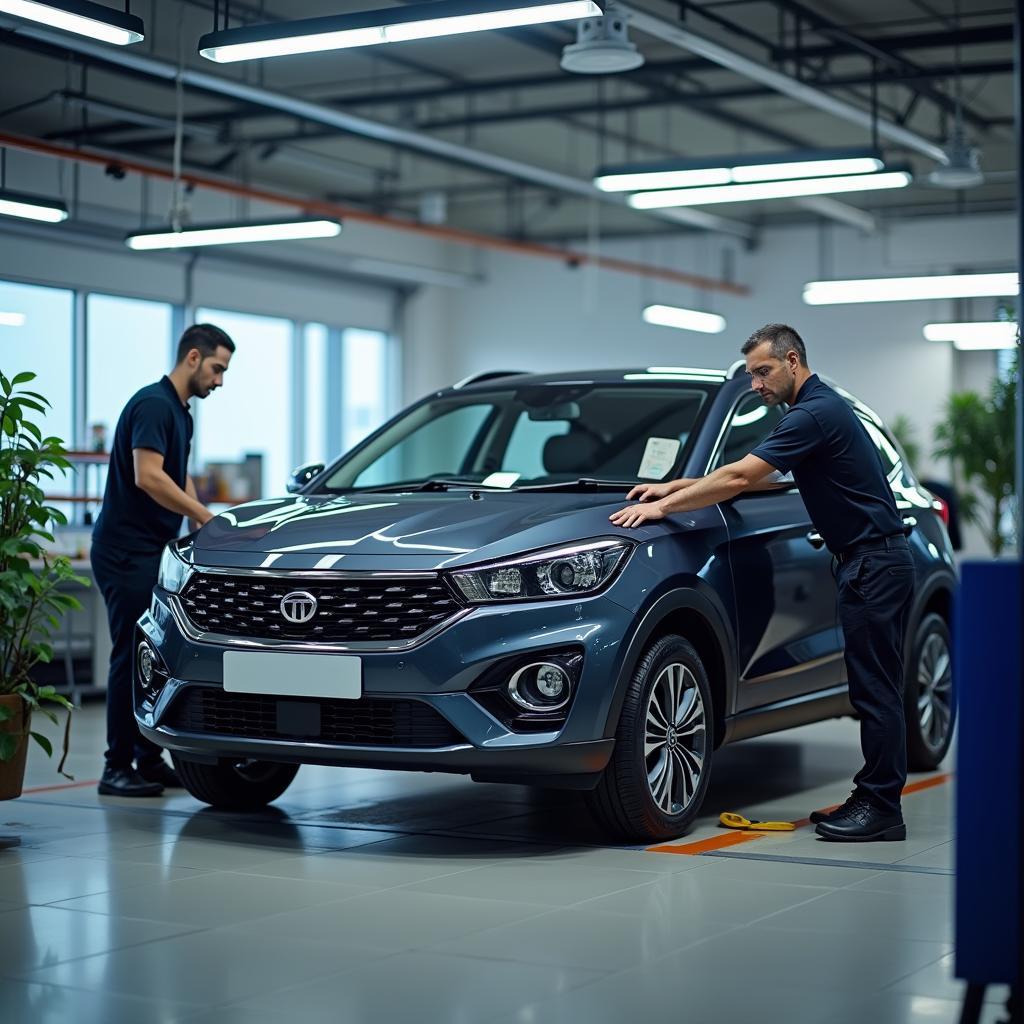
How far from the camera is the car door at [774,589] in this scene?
18.7ft

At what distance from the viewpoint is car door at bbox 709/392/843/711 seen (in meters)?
5.71

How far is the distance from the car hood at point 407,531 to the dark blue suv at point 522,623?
0.4 inches

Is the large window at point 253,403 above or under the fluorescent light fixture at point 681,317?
under

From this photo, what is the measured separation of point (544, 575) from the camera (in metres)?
4.94

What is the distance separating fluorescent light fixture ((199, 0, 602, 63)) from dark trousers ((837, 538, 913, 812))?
2.48 m

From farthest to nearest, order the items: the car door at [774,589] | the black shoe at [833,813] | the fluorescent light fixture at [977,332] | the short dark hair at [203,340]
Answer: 1. the fluorescent light fixture at [977,332]
2. the short dark hair at [203,340]
3. the car door at [774,589]
4. the black shoe at [833,813]

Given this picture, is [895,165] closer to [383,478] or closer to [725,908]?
[383,478]

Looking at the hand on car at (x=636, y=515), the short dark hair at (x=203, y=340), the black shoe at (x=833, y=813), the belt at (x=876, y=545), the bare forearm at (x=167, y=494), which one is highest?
the short dark hair at (x=203, y=340)

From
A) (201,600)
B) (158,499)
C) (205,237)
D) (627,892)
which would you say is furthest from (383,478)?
(205,237)

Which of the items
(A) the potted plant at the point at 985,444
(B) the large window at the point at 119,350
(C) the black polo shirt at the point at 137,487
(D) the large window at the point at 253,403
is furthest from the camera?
(D) the large window at the point at 253,403

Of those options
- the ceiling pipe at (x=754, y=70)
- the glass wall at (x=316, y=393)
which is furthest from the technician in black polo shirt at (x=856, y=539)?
the glass wall at (x=316, y=393)

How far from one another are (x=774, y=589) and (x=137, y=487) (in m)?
2.48

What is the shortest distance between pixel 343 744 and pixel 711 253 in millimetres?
17456

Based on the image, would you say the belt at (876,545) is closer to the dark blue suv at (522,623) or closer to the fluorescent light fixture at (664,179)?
the dark blue suv at (522,623)
